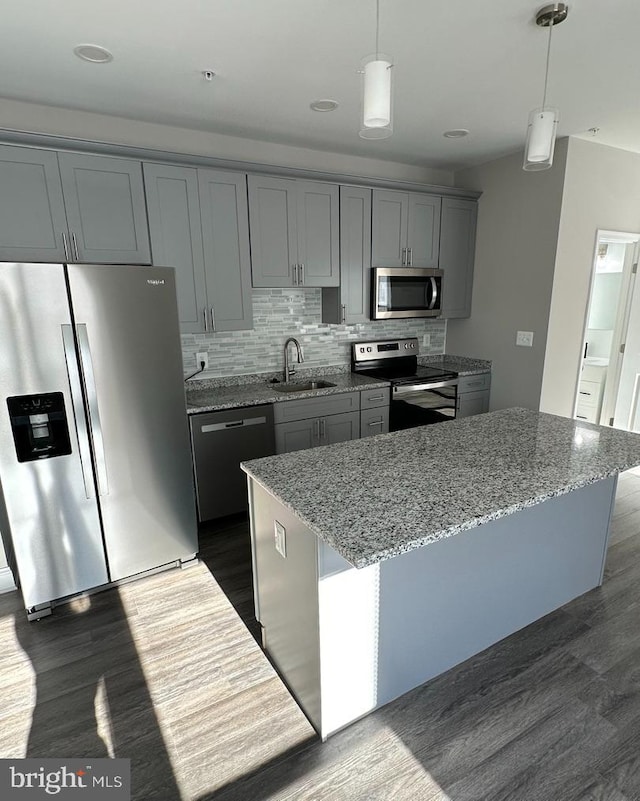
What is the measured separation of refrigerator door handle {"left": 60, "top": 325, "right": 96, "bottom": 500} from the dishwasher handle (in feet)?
2.60

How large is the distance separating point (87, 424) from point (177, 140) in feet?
6.90

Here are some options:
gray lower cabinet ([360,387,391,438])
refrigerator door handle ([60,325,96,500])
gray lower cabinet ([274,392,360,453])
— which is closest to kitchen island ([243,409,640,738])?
refrigerator door handle ([60,325,96,500])

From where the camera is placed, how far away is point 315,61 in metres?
2.19

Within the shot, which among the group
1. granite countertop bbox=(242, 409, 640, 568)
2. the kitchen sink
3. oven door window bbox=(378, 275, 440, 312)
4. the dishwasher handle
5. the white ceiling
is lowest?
the dishwasher handle

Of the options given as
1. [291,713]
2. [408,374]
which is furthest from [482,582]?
[408,374]

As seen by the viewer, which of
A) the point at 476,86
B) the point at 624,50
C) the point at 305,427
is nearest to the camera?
the point at 624,50

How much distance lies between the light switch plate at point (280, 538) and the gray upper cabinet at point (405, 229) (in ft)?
8.70

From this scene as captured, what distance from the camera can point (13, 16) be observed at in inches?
70.2

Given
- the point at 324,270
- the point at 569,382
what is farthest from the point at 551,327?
the point at 324,270

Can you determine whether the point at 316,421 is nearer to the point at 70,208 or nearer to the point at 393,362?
the point at 393,362

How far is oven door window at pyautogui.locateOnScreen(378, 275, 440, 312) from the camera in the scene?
3783mm

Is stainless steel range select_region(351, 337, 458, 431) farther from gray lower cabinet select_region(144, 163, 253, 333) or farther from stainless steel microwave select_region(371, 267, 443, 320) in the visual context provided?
gray lower cabinet select_region(144, 163, 253, 333)

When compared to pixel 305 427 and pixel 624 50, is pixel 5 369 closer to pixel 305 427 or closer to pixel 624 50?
pixel 305 427

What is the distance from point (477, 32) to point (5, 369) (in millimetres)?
2580
